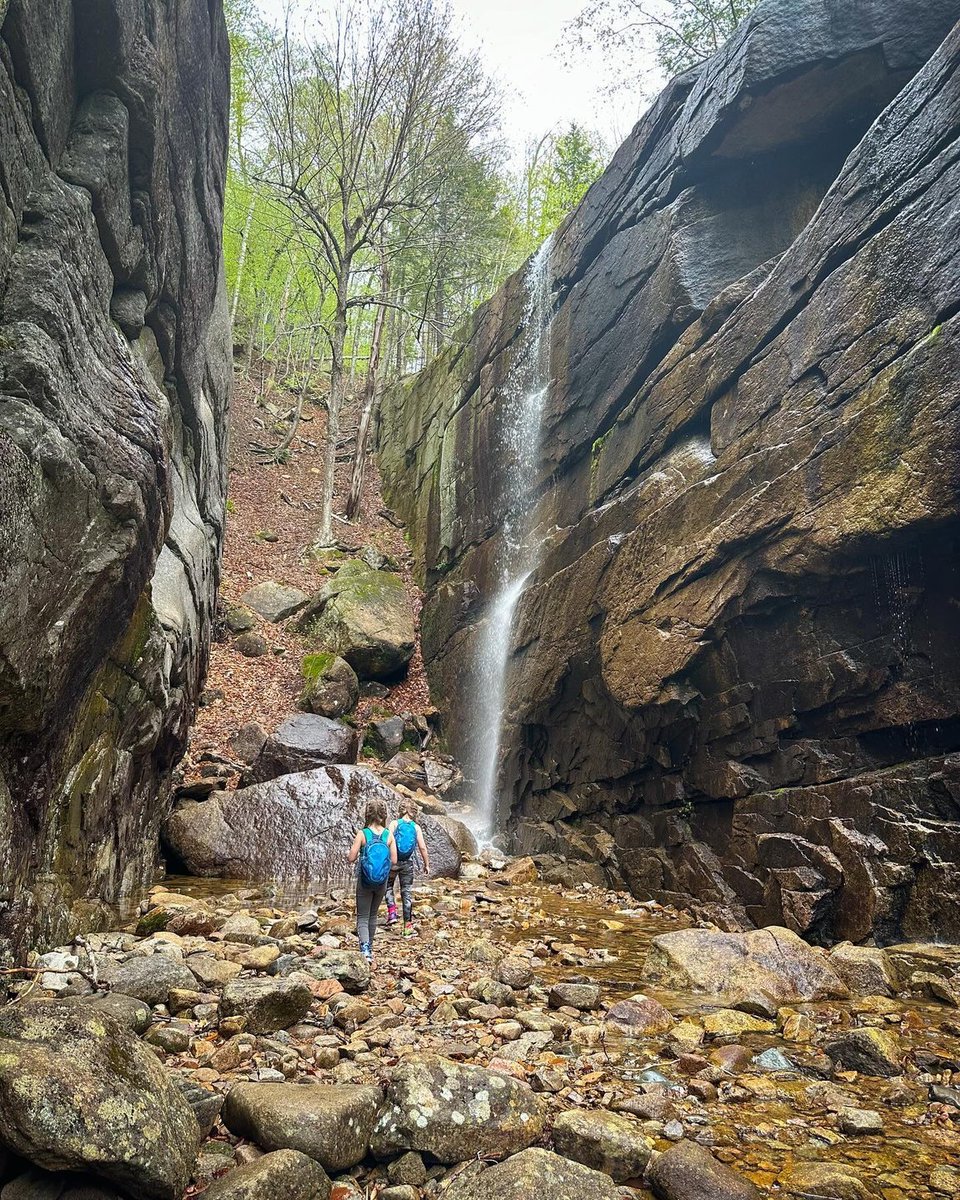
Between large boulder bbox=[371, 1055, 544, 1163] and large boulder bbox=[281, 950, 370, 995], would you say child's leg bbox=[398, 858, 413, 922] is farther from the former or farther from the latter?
large boulder bbox=[371, 1055, 544, 1163]

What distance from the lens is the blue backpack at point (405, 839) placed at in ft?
25.7

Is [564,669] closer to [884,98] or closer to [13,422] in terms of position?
[13,422]

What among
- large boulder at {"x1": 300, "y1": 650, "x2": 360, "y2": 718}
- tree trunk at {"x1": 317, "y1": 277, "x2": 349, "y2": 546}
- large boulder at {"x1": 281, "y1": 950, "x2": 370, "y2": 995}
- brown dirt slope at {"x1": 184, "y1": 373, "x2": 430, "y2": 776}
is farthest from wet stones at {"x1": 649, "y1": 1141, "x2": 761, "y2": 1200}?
tree trunk at {"x1": 317, "y1": 277, "x2": 349, "y2": 546}

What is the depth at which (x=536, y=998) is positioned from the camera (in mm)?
5562

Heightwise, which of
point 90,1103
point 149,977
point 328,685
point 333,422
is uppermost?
point 333,422

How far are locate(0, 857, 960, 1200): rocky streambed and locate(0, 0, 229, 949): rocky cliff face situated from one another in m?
1.21

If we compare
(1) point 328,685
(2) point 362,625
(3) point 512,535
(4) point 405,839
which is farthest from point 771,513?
(2) point 362,625

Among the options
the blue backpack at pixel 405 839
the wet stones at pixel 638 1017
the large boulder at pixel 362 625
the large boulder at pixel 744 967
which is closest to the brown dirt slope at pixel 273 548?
the large boulder at pixel 362 625

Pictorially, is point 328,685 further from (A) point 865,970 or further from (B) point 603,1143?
(B) point 603,1143

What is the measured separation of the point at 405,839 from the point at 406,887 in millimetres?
511

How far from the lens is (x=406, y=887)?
25.4 ft

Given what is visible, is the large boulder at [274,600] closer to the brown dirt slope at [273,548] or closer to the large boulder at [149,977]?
the brown dirt slope at [273,548]

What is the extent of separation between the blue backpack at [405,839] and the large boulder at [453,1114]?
4272 mm

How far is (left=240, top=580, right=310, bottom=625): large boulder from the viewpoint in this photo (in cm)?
1820
